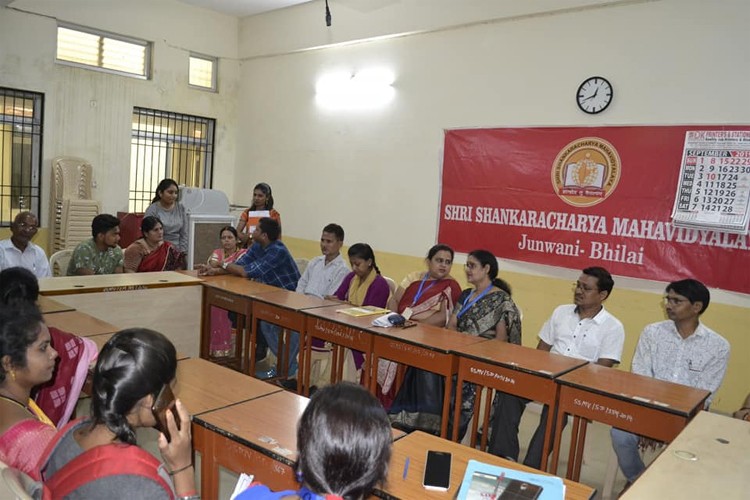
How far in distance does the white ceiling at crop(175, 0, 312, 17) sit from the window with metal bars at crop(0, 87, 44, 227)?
7.39ft

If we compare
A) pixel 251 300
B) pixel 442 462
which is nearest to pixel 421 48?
pixel 251 300

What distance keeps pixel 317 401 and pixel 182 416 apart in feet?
1.50

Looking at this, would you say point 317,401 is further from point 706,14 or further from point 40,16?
point 40,16

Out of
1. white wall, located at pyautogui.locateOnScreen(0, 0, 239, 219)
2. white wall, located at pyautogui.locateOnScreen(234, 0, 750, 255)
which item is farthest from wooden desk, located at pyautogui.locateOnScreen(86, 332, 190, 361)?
white wall, located at pyautogui.locateOnScreen(0, 0, 239, 219)

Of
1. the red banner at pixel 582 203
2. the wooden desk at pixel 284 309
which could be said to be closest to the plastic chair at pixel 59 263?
the wooden desk at pixel 284 309

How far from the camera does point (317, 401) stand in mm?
1058

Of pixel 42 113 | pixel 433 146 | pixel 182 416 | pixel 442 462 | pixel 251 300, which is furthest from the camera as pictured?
pixel 42 113

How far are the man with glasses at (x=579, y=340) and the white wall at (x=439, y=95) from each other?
5.83 feet

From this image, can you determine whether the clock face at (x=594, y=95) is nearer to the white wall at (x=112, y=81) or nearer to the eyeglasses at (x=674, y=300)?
the eyeglasses at (x=674, y=300)

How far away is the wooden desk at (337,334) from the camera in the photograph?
3334 millimetres

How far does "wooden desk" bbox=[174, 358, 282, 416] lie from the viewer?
6.91ft

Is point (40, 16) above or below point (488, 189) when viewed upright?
above

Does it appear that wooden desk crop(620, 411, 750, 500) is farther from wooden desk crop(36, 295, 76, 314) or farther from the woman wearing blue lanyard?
wooden desk crop(36, 295, 76, 314)

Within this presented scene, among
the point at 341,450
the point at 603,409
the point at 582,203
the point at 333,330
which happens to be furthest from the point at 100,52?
the point at 341,450
